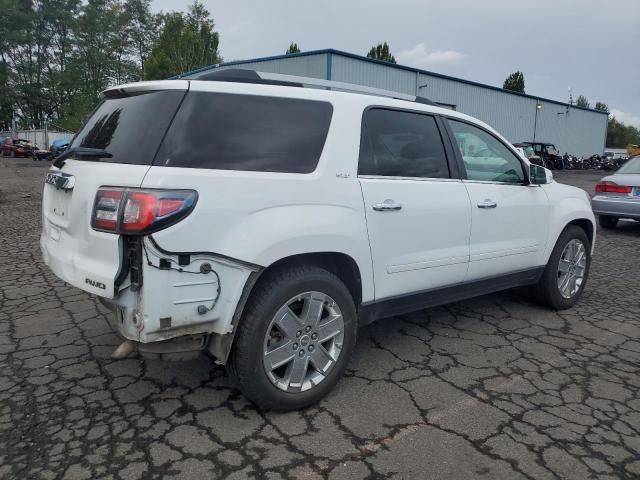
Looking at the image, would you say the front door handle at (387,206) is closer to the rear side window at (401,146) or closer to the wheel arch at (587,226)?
the rear side window at (401,146)

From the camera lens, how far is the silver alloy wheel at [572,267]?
480cm

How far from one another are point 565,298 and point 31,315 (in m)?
4.91

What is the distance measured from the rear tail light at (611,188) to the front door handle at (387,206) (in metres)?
7.89

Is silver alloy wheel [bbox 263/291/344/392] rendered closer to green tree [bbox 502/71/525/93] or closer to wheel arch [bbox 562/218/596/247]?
wheel arch [bbox 562/218/596/247]

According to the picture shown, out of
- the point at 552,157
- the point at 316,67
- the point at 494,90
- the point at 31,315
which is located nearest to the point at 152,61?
the point at 316,67

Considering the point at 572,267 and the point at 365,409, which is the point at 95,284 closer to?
the point at 365,409

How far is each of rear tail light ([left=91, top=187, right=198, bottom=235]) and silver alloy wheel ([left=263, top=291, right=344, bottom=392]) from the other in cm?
78

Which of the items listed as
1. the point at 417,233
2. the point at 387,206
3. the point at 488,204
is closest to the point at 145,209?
the point at 387,206

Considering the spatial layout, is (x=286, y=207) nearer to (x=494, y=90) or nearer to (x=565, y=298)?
(x=565, y=298)

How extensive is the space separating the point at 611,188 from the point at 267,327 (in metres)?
9.07

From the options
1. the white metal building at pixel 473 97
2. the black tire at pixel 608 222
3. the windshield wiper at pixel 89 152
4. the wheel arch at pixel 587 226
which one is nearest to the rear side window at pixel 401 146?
the windshield wiper at pixel 89 152

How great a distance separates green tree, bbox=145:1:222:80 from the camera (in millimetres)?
37062

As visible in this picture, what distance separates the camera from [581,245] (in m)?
4.93

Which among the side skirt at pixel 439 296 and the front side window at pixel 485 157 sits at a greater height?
the front side window at pixel 485 157
